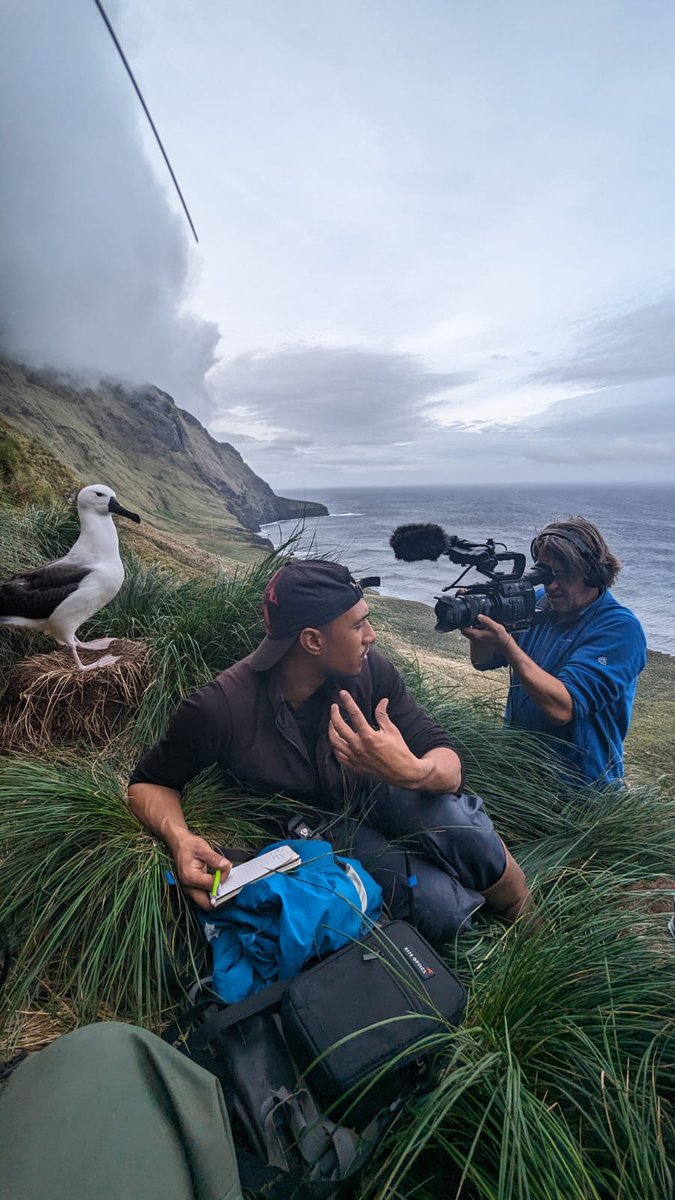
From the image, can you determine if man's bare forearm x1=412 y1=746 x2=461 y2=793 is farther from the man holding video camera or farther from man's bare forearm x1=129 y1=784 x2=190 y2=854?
man's bare forearm x1=129 y1=784 x2=190 y2=854

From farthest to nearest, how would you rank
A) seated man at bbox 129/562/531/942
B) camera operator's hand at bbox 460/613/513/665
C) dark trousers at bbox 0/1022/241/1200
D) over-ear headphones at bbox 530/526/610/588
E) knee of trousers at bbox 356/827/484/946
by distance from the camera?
over-ear headphones at bbox 530/526/610/588 → camera operator's hand at bbox 460/613/513/665 → knee of trousers at bbox 356/827/484/946 → seated man at bbox 129/562/531/942 → dark trousers at bbox 0/1022/241/1200

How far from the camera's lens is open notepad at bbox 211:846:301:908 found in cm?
A: 178

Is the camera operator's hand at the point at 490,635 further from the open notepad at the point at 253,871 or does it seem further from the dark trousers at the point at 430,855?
the open notepad at the point at 253,871

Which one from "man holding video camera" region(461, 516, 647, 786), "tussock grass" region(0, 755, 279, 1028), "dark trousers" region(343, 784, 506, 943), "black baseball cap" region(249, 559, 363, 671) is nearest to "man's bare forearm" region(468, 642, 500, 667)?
"man holding video camera" region(461, 516, 647, 786)

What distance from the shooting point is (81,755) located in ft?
11.0

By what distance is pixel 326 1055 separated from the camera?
1395 millimetres

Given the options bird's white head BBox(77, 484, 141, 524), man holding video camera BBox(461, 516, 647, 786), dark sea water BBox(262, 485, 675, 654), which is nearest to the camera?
man holding video camera BBox(461, 516, 647, 786)

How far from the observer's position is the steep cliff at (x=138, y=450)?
9625 millimetres

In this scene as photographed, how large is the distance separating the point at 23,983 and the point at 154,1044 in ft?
3.22

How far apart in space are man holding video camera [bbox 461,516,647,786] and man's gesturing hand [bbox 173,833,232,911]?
1.47m

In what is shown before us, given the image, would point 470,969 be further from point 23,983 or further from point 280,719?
point 23,983

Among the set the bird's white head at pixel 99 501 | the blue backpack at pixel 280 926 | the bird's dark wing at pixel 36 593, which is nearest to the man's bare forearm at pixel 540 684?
the blue backpack at pixel 280 926

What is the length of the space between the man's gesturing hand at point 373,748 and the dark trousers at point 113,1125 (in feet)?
2.98

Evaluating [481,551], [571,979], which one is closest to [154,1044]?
[571,979]
